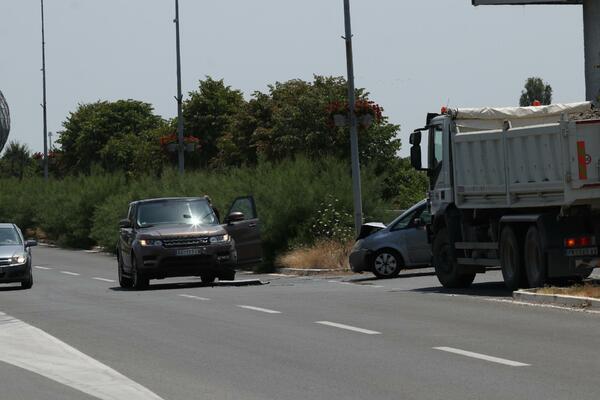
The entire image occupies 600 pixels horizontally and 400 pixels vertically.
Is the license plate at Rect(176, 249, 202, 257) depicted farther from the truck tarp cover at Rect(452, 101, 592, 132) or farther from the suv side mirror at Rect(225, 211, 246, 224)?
the truck tarp cover at Rect(452, 101, 592, 132)

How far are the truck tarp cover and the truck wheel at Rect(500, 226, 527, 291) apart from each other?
235 centimetres

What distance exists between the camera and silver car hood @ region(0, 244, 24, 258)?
97.8 ft

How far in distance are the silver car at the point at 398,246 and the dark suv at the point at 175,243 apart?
2707mm

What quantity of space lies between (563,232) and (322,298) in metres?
4.06

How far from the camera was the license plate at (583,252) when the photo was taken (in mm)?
20797

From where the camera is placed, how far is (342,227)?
119 ft

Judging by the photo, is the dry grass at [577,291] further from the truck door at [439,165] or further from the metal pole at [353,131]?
the metal pole at [353,131]

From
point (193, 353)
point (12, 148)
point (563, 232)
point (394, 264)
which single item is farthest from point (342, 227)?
point (12, 148)

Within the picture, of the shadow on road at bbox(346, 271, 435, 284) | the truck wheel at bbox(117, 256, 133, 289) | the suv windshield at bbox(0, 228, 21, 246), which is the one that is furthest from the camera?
the suv windshield at bbox(0, 228, 21, 246)

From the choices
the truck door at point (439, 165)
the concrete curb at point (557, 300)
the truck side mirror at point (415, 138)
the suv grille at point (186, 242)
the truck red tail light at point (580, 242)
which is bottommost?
the concrete curb at point (557, 300)

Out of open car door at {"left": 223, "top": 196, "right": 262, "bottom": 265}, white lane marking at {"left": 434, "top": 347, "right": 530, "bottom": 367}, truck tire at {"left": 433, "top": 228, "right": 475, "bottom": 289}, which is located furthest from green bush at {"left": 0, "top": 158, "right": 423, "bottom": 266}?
white lane marking at {"left": 434, "top": 347, "right": 530, "bottom": 367}

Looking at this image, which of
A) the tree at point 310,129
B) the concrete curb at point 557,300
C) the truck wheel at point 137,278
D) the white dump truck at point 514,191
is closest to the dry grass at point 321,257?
the truck wheel at point 137,278

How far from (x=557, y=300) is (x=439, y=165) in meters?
5.95

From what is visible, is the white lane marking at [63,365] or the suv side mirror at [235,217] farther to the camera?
the suv side mirror at [235,217]
